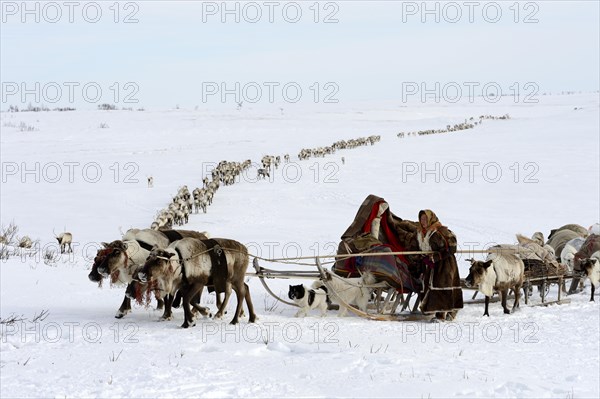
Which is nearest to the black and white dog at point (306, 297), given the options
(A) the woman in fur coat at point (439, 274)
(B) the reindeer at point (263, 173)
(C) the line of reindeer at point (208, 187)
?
(A) the woman in fur coat at point (439, 274)

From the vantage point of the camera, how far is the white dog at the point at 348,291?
32.2 ft

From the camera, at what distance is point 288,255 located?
16.3 metres

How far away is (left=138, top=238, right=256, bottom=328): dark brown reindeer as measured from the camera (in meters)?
8.13

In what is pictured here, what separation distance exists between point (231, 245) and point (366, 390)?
315cm

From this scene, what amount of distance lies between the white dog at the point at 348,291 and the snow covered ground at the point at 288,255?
321mm

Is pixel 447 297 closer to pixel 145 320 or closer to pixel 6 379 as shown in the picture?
pixel 145 320

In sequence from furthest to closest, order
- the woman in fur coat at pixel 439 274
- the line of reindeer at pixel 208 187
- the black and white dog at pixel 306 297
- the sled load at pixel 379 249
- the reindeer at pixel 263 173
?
the reindeer at pixel 263 173 < the line of reindeer at pixel 208 187 < the sled load at pixel 379 249 < the woman in fur coat at pixel 439 274 < the black and white dog at pixel 306 297

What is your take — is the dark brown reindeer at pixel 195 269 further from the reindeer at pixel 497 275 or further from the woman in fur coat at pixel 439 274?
the reindeer at pixel 497 275

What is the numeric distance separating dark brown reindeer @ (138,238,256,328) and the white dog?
142 cm

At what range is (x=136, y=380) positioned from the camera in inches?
241

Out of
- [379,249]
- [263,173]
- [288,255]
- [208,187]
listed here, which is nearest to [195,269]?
[379,249]

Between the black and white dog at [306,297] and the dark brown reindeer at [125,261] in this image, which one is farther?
the black and white dog at [306,297]

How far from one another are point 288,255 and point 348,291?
21.3 feet

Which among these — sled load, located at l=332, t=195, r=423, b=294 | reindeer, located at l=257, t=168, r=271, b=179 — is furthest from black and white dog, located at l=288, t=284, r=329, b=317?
reindeer, located at l=257, t=168, r=271, b=179
